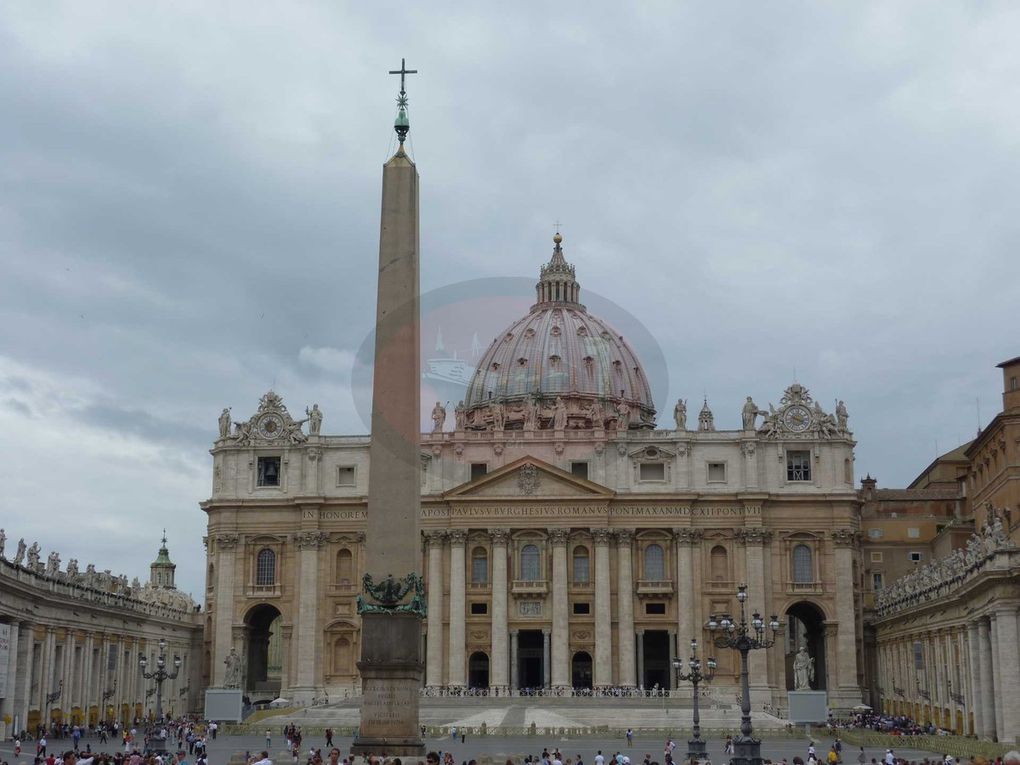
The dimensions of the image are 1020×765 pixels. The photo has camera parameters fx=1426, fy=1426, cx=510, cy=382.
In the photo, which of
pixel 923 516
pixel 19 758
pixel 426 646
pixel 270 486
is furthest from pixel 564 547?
pixel 19 758

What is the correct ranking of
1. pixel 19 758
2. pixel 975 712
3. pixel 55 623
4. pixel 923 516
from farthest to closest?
pixel 923 516 → pixel 55 623 → pixel 975 712 → pixel 19 758

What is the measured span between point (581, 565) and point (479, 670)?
9.02 meters

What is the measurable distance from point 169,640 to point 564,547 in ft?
80.5

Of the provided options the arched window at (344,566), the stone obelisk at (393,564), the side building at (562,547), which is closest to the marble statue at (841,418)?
the side building at (562,547)

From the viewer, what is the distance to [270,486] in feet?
297

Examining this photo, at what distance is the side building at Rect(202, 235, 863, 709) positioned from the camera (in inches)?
3371

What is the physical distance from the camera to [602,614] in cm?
8538

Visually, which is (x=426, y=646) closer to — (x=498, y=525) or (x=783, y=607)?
(x=498, y=525)

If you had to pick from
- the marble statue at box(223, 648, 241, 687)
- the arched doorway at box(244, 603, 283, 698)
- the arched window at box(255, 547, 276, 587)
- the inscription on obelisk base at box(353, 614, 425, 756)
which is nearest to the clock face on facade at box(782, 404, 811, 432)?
the arched window at box(255, 547, 276, 587)

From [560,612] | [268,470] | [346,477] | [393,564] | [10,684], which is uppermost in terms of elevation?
[268,470]

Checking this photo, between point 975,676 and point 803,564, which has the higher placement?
point 803,564

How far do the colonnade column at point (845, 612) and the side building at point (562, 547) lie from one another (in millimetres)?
93

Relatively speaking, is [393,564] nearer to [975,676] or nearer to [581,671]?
[975,676]

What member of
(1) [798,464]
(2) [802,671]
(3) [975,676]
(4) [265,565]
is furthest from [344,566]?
(3) [975,676]
